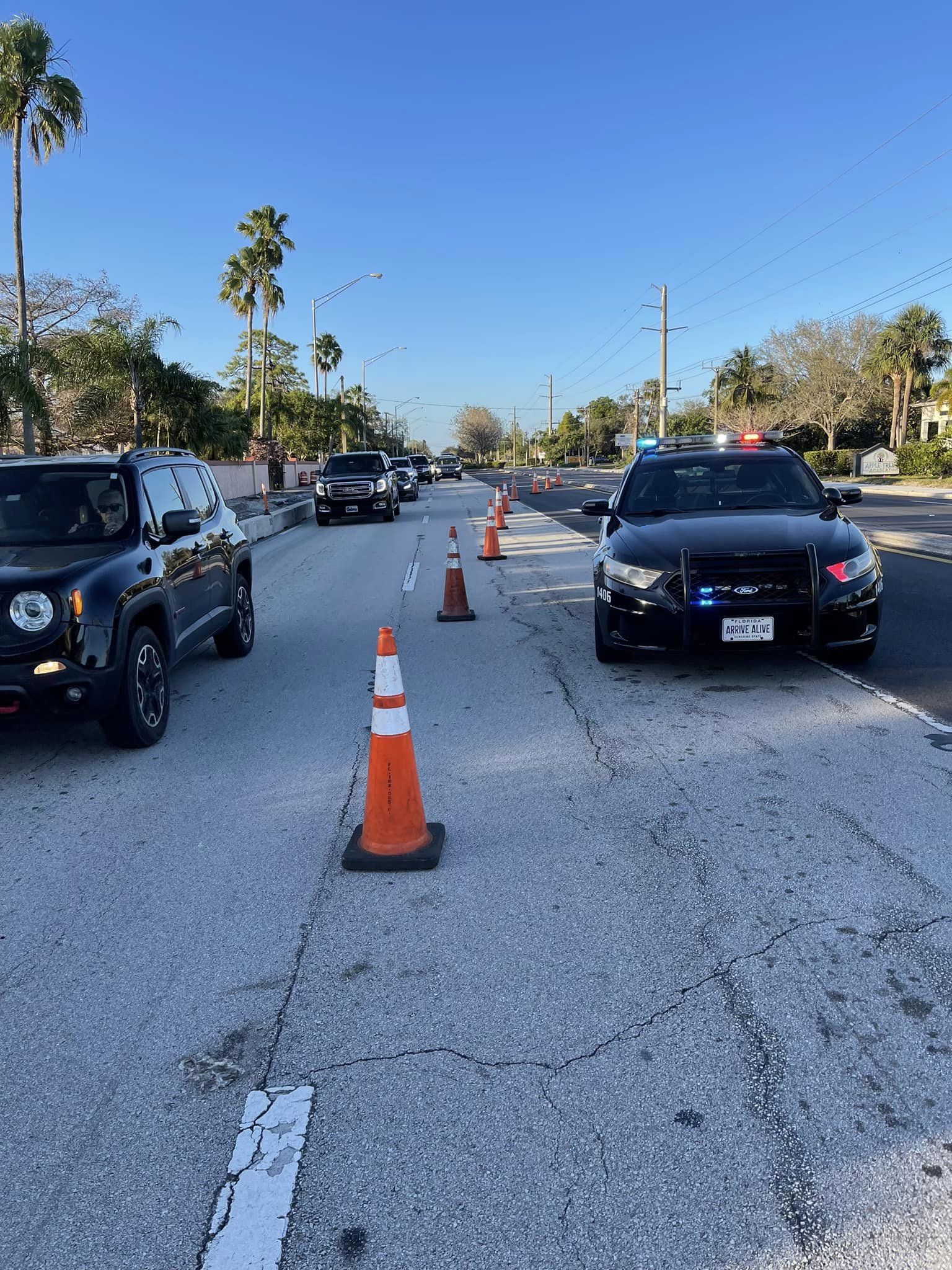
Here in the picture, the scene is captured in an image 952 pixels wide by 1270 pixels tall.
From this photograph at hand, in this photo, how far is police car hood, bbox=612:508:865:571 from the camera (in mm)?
6637

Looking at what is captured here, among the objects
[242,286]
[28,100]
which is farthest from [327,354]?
[28,100]

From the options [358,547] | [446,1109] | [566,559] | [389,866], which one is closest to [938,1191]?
[446,1109]

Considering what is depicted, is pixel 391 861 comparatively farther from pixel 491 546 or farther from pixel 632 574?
pixel 491 546

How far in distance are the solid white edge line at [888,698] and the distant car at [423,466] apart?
49.1 m

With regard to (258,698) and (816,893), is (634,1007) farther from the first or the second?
(258,698)

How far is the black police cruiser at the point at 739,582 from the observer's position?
6484 millimetres

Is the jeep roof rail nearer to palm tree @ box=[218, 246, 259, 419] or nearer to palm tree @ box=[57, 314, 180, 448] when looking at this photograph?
palm tree @ box=[57, 314, 180, 448]

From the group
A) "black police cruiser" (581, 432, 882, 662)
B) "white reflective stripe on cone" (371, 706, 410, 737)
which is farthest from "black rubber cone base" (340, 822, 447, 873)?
"black police cruiser" (581, 432, 882, 662)

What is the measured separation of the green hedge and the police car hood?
37.0 metres

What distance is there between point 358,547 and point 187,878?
15.3 meters

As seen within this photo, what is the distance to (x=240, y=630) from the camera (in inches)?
335

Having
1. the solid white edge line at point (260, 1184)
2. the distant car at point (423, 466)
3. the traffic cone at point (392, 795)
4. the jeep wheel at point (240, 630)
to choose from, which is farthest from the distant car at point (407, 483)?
the solid white edge line at point (260, 1184)

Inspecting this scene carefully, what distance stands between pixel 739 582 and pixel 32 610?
431 centimetres

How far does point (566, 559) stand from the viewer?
51.0 feet
